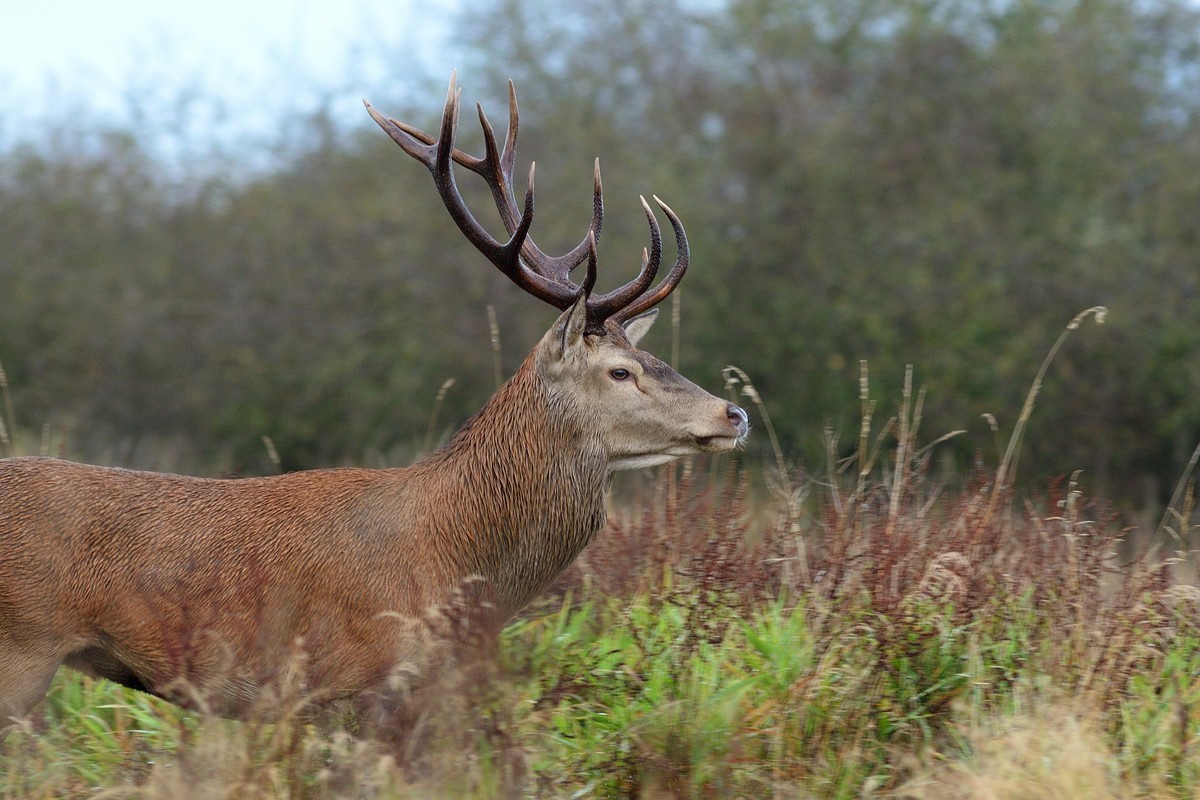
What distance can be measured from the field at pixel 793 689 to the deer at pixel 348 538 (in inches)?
10.4

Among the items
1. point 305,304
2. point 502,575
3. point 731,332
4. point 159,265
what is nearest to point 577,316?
point 502,575

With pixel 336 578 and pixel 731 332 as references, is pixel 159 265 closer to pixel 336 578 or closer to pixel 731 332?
pixel 731 332

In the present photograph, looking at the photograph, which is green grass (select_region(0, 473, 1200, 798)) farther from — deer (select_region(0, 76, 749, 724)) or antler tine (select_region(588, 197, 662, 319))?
antler tine (select_region(588, 197, 662, 319))

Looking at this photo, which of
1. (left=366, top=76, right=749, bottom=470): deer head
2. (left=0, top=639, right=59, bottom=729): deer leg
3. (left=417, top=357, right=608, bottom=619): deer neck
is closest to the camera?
(left=0, top=639, right=59, bottom=729): deer leg

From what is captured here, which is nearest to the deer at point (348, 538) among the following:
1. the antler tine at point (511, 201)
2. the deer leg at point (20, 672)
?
the deer leg at point (20, 672)

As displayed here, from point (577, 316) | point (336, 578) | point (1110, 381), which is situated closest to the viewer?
point (336, 578)

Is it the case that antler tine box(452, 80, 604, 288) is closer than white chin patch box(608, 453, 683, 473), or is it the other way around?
white chin patch box(608, 453, 683, 473)

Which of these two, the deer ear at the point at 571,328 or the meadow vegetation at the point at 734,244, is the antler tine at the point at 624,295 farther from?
the meadow vegetation at the point at 734,244

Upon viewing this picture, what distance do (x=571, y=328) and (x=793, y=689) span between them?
1.51 metres

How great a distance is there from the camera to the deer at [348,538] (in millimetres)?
4586

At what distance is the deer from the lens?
4.59 meters

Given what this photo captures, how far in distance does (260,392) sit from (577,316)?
37.6ft

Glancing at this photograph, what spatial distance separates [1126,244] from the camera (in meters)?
14.6

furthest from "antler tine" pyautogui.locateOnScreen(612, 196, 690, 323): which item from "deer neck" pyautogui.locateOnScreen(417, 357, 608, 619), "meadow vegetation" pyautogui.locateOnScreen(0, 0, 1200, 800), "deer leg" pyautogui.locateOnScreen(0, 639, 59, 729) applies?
"meadow vegetation" pyautogui.locateOnScreen(0, 0, 1200, 800)
